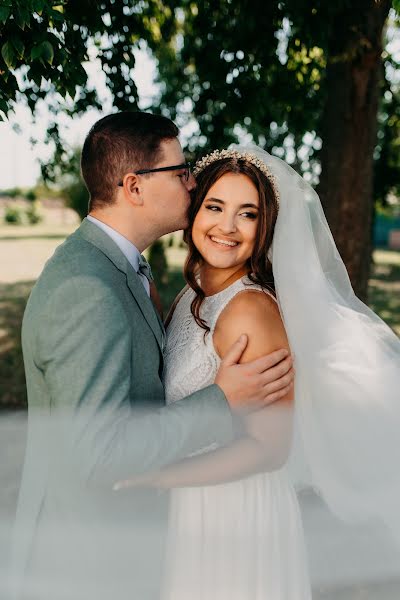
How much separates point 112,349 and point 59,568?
0.92 metres

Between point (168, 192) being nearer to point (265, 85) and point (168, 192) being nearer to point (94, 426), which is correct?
point (94, 426)

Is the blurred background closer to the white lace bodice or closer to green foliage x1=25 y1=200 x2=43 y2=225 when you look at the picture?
the white lace bodice

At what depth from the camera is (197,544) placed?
8.07 feet

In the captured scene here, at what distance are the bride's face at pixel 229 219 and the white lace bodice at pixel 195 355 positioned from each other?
0.39ft

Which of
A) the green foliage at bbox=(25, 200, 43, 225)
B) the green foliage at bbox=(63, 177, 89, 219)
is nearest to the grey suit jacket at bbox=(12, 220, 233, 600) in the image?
the green foliage at bbox=(63, 177, 89, 219)

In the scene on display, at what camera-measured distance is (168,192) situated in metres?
2.36

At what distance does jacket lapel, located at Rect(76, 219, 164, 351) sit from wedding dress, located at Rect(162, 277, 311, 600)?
28 cm

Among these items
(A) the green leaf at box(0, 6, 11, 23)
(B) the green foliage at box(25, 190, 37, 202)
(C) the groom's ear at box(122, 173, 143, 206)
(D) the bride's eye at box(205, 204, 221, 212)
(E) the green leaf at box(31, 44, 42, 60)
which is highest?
(A) the green leaf at box(0, 6, 11, 23)

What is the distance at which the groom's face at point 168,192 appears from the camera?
2.31 m

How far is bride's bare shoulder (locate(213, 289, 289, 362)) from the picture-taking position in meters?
2.22

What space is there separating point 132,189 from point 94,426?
87cm

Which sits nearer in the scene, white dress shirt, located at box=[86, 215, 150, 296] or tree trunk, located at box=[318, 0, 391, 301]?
white dress shirt, located at box=[86, 215, 150, 296]

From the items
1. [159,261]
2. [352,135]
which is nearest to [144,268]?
[352,135]

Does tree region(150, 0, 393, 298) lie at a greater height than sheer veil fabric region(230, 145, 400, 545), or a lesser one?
greater
